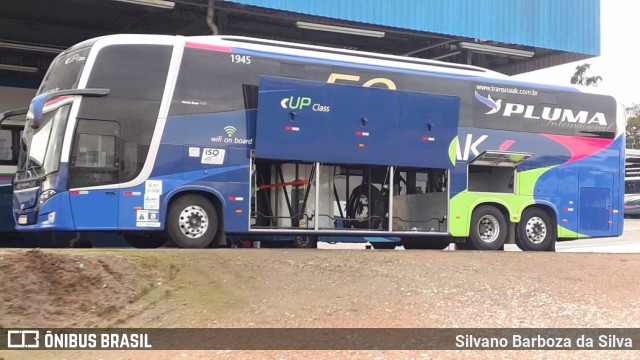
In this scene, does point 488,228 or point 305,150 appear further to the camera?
point 488,228

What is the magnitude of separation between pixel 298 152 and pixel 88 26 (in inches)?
460

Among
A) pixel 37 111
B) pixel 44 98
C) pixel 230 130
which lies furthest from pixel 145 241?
pixel 44 98

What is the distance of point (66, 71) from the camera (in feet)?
34.0

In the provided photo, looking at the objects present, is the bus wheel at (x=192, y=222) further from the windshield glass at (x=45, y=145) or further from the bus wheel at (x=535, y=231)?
the bus wheel at (x=535, y=231)

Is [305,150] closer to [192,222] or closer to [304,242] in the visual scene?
[192,222]

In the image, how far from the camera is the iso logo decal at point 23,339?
5469 mm

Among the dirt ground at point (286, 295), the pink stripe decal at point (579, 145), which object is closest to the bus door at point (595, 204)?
the pink stripe decal at point (579, 145)

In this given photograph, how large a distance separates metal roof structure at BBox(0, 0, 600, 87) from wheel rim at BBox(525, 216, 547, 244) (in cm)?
691

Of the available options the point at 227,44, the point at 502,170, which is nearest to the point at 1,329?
the point at 227,44

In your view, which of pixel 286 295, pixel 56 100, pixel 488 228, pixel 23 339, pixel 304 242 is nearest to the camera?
pixel 23 339

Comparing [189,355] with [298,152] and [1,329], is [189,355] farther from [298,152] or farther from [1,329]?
[298,152]

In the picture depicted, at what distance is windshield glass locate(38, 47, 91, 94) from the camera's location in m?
10.1

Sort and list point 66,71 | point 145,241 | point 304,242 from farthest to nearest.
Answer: point 304,242 → point 145,241 → point 66,71

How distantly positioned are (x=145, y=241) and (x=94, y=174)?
2.02 meters
